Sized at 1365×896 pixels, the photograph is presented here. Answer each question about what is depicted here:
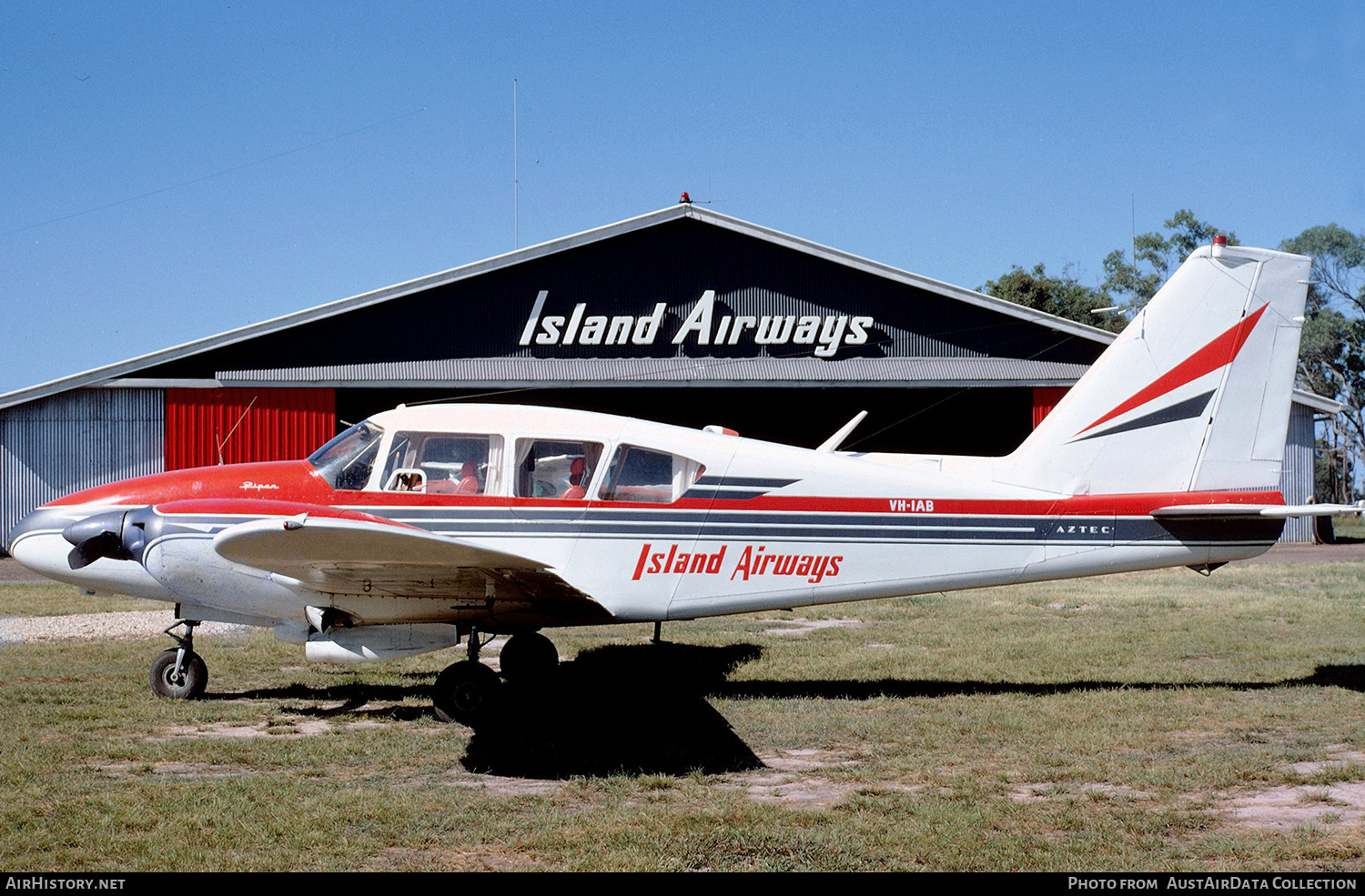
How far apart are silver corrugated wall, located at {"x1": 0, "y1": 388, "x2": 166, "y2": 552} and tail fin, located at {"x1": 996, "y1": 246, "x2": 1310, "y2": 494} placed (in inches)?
826

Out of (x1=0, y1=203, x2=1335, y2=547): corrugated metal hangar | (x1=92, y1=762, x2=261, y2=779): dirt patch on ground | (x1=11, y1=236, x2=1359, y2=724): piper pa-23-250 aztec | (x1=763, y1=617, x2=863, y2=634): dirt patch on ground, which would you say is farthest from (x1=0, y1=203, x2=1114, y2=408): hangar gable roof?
(x1=92, y1=762, x2=261, y2=779): dirt patch on ground

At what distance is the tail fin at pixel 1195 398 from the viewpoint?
9.34 m

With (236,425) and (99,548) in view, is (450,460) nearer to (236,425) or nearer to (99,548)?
(99,548)

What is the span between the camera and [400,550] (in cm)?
677

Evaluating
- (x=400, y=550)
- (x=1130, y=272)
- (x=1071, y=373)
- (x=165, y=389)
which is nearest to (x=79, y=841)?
(x=400, y=550)

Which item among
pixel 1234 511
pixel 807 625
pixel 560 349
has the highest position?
pixel 560 349

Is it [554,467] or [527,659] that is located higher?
[554,467]

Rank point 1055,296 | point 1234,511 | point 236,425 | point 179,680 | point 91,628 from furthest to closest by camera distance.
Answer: point 1055,296 → point 236,425 → point 91,628 → point 179,680 → point 1234,511

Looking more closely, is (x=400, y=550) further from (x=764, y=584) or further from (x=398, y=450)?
(x=764, y=584)

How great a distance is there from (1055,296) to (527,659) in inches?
2091

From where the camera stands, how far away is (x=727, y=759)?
7.40 metres

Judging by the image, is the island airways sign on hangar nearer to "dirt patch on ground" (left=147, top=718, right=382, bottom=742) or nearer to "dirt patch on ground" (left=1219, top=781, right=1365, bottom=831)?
"dirt patch on ground" (left=147, top=718, right=382, bottom=742)

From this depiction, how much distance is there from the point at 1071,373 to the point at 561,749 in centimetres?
2068

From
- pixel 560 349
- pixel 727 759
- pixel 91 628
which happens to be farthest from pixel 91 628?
pixel 560 349
